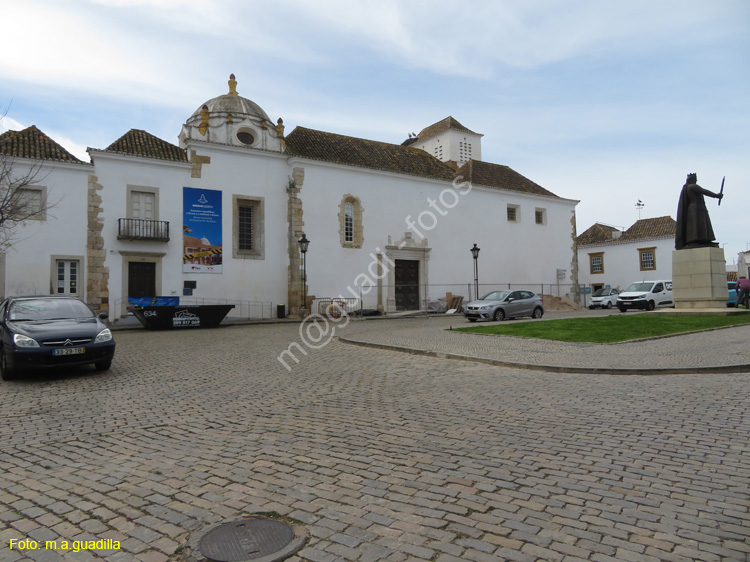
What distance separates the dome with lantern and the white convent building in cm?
7

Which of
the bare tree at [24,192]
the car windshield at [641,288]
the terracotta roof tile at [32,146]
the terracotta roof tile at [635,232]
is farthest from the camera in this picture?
the terracotta roof tile at [635,232]

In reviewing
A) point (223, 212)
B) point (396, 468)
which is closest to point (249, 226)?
point (223, 212)

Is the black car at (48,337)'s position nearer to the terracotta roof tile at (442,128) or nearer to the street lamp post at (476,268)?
the street lamp post at (476,268)

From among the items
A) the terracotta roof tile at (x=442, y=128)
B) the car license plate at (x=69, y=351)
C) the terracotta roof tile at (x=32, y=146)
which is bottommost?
the car license plate at (x=69, y=351)

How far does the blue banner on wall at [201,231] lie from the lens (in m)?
25.1

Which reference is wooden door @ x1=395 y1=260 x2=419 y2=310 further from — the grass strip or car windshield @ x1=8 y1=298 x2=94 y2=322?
car windshield @ x1=8 y1=298 x2=94 y2=322

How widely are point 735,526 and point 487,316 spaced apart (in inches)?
775

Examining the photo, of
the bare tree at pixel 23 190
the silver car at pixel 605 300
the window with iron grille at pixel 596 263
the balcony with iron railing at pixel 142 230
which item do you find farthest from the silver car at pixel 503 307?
the window with iron grille at pixel 596 263

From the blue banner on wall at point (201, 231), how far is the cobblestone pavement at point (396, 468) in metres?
17.5

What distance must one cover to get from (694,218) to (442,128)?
70.1ft

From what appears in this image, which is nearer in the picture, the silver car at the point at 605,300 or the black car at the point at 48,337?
the black car at the point at 48,337

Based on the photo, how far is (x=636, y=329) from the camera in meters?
15.9

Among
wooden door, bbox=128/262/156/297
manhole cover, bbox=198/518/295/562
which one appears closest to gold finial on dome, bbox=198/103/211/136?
wooden door, bbox=128/262/156/297

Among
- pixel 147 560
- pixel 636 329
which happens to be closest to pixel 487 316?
pixel 636 329
